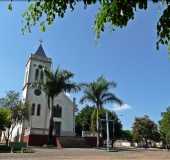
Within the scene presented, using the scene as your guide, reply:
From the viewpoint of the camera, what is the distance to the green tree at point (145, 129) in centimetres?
8119

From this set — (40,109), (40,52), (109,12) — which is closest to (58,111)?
(40,109)

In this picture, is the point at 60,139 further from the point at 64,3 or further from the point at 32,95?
the point at 64,3

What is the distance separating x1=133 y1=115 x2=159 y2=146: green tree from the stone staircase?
43.4 m

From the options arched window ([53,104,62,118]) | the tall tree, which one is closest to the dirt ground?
the tall tree

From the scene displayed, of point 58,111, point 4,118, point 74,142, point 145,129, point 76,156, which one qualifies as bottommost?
point 76,156

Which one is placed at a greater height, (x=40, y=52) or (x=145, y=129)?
(x=40, y=52)

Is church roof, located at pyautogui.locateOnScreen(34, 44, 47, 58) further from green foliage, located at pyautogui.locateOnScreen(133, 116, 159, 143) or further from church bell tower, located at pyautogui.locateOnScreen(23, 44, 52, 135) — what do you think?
green foliage, located at pyautogui.locateOnScreen(133, 116, 159, 143)

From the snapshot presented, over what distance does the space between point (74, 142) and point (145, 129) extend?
45329 millimetres

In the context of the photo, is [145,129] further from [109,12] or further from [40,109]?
[109,12]

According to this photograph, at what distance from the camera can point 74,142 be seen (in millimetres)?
39438

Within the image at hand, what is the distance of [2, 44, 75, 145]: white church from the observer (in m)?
47.0

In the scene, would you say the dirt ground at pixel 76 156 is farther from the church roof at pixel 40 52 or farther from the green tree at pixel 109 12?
the church roof at pixel 40 52

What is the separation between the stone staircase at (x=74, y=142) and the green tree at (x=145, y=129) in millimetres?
43360

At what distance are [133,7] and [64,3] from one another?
106 cm
